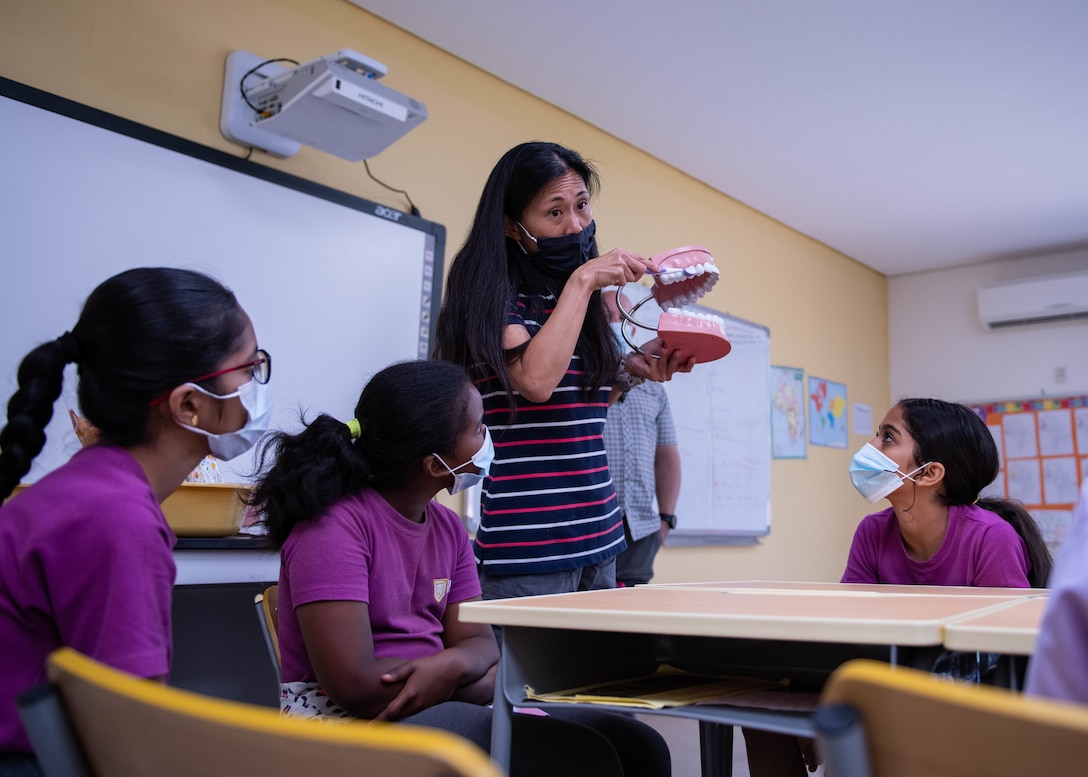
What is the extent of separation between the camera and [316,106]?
7.96ft

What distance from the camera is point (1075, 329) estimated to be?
5254 mm

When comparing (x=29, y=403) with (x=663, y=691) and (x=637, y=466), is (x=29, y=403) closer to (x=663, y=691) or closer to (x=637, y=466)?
(x=663, y=691)

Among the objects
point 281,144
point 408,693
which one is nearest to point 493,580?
point 408,693

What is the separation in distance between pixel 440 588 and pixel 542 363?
41cm

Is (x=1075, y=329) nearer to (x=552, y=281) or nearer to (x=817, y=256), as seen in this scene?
(x=817, y=256)

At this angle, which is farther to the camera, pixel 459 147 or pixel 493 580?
pixel 459 147

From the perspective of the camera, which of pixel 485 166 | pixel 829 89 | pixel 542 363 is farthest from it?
pixel 829 89

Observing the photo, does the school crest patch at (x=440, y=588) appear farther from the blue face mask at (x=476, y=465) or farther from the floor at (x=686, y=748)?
the floor at (x=686, y=748)

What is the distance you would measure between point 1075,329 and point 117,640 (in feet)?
18.4

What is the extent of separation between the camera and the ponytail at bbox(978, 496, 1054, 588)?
6.09 ft

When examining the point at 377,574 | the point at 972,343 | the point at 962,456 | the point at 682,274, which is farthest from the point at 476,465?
the point at 972,343

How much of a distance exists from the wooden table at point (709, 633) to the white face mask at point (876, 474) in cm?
44

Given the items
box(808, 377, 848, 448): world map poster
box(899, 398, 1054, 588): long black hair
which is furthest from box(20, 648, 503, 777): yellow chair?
box(808, 377, 848, 448): world map poster

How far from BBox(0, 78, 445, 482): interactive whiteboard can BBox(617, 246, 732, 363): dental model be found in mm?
1198
